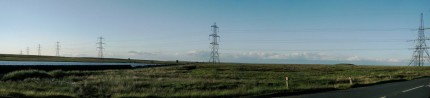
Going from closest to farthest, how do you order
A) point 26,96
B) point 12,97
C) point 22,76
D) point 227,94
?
point 12,97
point 26,96
point 227,94
point 22,76

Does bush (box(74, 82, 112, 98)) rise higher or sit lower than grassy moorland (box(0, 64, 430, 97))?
higher

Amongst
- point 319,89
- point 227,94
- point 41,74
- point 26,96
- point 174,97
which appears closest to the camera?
point 26,96

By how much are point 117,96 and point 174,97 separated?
Answer: 2475 millimetres

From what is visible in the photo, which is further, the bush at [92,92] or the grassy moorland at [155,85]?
the grassy moorland at [155,85]

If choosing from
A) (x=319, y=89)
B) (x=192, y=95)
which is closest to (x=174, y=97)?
(x=192, y=95)

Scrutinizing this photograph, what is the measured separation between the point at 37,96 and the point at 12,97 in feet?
4.47

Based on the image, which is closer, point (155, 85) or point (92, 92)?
point (92, 92)

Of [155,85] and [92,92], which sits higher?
[92,92]

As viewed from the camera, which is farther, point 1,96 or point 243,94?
point 243,94

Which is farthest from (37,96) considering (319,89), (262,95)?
(319,89)

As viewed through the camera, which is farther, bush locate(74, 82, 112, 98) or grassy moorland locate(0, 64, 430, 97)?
grassy moorland locate(0, 64, 430, 97)

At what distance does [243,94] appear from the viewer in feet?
73.0

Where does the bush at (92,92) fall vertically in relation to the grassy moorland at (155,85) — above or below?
above

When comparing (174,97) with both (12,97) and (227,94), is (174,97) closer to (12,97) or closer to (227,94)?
(227,94)
